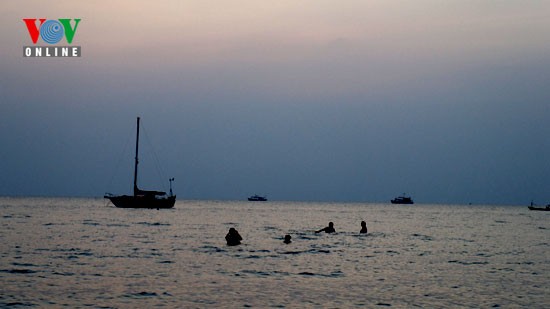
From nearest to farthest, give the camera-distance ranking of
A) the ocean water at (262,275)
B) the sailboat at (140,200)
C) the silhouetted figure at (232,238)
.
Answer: the ocean water at (262,275)
the silhouetted figure at (232,238)
the sailboat at (140,200)

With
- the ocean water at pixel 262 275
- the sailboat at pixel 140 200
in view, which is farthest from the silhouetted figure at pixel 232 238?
the sailboat at pixel 140 200

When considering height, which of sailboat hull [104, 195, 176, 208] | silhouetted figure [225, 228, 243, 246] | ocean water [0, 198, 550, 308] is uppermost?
sailboat hull [104, 195, 176, 208]

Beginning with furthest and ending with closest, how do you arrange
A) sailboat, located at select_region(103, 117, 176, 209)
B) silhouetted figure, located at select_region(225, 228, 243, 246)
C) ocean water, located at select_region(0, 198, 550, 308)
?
sailboat, located at select_region(103, 117, 176, 209), silhouetted figure, located at select_region(225, 228, 243, 246), ocean water, located at select_region(0, 198, 550, 308)

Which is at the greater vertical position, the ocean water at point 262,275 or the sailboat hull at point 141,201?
the sailboat hull at point 141,201

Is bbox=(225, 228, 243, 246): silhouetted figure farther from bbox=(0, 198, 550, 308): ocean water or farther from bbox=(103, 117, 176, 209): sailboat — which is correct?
bbox=(103, 117, 176, 209): sailboat

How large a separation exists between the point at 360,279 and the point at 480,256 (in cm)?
1773

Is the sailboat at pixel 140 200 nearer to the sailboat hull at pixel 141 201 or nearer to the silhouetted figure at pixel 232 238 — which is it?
the sailboat hull at pixel 141 201

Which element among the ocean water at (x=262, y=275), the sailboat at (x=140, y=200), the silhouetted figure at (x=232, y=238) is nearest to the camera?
the ocean water at (x=262, y=275)

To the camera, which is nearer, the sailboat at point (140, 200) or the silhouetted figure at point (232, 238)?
the silhouetted figure at point (232, 238)

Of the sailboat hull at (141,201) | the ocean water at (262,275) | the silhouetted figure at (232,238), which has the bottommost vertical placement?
the ocean water at (262,275)

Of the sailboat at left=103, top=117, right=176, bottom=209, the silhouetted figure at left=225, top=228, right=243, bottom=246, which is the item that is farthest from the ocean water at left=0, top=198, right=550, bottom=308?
the sailboat at left=103, top=117, right=176, bottom=209

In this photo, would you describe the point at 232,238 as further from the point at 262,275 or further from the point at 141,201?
the point at 141,201

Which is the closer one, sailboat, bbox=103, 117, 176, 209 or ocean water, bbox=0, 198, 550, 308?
ocean water, bbox=0, 198, 550, 308

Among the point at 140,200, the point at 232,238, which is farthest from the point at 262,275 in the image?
the point at 140,200
